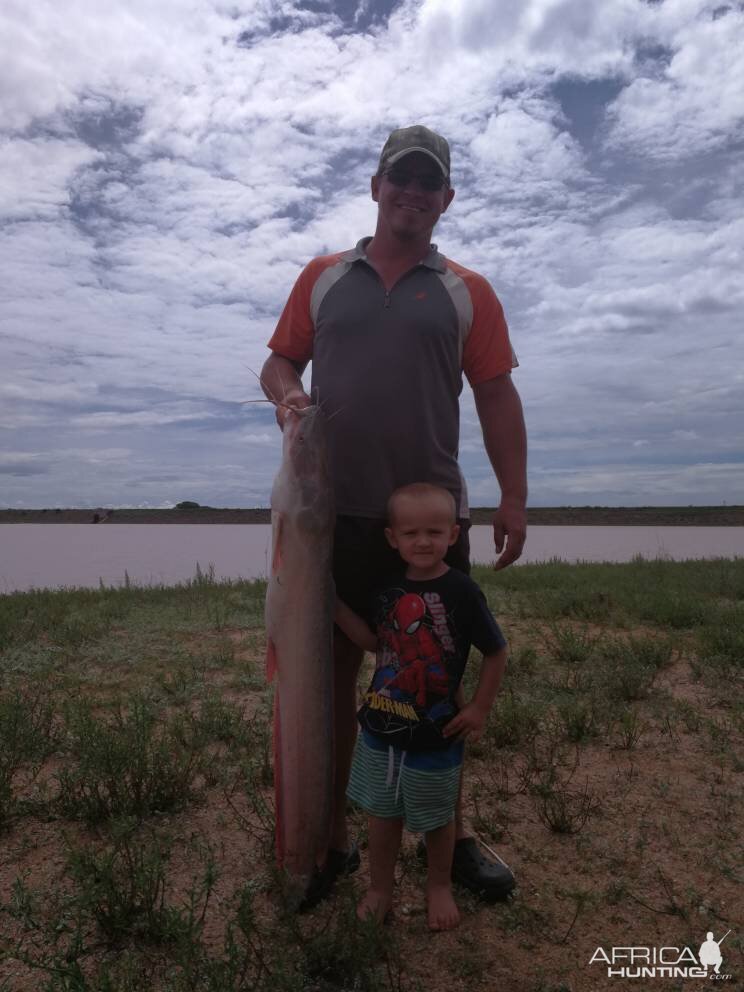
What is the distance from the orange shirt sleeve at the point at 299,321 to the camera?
336cm

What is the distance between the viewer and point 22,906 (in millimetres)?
2756

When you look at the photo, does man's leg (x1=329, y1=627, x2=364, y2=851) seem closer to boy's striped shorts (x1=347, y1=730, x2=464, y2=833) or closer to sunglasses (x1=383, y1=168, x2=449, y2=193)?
boy's striped shorts (x1=347, y1=730, x2=464, y2=833)

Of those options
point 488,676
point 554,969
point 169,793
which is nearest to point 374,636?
point 488,676

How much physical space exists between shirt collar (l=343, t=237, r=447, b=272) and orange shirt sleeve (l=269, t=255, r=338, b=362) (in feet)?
0.33

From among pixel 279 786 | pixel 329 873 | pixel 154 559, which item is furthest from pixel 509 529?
pixel 154 559

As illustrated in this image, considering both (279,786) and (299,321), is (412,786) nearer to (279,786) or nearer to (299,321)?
(279,786)

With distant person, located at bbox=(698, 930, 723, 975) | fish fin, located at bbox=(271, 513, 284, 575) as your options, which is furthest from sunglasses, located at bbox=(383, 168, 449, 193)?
distant person, located at bbox=(698, 930, 723, 975)

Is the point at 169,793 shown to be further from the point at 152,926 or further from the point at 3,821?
the point at 152,926

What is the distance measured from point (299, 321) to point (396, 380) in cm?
66

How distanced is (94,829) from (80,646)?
4.40m

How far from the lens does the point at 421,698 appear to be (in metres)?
2.81

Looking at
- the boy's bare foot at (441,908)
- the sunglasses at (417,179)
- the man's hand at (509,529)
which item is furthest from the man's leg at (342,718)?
the sunglasses at (417,179)

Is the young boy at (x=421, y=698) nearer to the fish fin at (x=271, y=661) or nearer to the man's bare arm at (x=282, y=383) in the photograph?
the fish fin at (x=271, y=661)

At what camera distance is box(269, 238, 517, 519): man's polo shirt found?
3.03m
